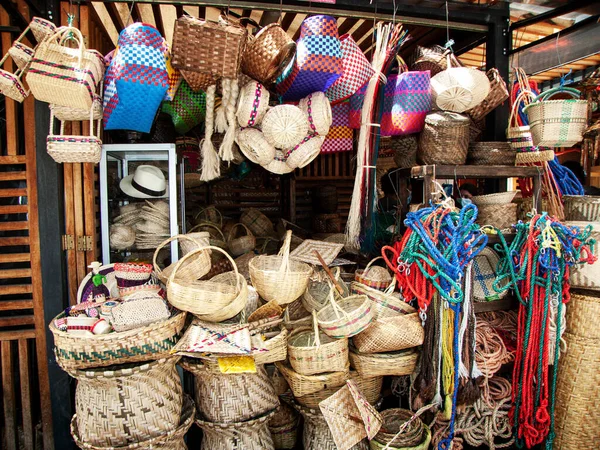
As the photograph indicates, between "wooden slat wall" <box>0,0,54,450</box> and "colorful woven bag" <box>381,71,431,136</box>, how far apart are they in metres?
2.75

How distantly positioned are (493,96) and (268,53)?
190 cm

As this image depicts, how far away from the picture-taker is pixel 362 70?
3.26m

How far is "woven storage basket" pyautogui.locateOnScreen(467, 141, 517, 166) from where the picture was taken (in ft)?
11.1

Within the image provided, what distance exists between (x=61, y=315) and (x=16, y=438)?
3.88 feet

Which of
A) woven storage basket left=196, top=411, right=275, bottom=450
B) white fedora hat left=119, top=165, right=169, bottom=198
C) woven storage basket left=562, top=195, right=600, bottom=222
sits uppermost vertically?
white fedora hat left=119, top=165, right=169, bottom=198

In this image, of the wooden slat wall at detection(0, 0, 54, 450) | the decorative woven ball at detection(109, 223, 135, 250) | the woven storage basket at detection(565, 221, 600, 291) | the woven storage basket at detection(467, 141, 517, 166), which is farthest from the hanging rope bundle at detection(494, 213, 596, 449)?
the wooden slat wall at detection(0, 0, 54, 450)

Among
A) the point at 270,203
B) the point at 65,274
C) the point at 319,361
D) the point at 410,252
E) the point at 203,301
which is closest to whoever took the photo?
the point at 203,301

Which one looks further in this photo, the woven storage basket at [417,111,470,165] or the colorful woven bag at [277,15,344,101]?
the woven storage basket at [417,111,470,165]

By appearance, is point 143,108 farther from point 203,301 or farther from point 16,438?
point 16,438

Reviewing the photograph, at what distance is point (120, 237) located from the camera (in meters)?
3.29

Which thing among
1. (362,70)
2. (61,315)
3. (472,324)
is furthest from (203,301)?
(362,70)

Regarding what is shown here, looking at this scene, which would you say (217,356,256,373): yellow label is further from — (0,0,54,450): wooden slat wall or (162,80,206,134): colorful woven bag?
(162,80,206,134): colorful woven bag

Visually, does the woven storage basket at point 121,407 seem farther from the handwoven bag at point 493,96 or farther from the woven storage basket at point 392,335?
the handwoven bag at point 493,96

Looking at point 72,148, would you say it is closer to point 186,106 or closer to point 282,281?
point 186,106
